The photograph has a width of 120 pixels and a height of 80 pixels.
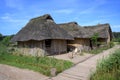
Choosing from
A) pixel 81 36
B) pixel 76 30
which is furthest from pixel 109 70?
pixel 76 30

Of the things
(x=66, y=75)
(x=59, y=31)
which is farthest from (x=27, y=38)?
(x=66, y=75)

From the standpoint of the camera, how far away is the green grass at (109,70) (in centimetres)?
916

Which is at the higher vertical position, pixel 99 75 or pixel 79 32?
pixel 79 32

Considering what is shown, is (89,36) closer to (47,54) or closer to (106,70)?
(47,54)

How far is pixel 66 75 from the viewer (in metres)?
11.6

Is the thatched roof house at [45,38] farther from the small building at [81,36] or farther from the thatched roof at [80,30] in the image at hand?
the thatched roof at [80,30]

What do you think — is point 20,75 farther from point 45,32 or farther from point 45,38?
point 45,32

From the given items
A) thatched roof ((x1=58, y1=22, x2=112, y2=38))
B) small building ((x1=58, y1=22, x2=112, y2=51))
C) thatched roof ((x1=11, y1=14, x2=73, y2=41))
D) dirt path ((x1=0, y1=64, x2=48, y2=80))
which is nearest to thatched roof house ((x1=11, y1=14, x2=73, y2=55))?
thatched roof ((x1=11, y1=14, x2=73, y2=41))

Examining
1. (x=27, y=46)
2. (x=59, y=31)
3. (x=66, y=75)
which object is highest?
(x=59, y=31)

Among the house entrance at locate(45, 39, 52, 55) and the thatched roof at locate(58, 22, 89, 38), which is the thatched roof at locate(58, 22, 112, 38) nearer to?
the thatched roof at locate(58, 22, 89, 38)

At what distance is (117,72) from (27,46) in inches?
635

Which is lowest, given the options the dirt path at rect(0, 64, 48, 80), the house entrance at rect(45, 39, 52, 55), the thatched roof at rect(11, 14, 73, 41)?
the dirt path at rect(0, 64, 48, 80)

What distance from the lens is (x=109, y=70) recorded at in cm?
1021

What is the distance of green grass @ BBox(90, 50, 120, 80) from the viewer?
9.16 m
